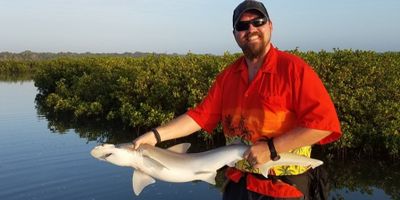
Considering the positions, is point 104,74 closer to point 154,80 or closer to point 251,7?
point 154,80

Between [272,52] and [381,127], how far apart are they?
9.98m

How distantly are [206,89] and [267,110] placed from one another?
40.0ft

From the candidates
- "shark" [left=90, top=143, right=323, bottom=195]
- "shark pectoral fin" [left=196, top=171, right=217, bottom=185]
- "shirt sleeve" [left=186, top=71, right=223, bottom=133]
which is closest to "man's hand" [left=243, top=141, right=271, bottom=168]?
"shark" [left=90, top=143, right=323, bottom=195]

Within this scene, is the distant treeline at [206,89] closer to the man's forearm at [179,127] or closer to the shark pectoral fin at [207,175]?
the man's forearm at [179,127]

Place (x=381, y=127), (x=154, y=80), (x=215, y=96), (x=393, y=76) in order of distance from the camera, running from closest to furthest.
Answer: (x=215, y=96) → (x=381, y=127) → (x=393, y=76) → (x=154, y=80)

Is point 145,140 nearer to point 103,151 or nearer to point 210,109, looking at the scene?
point 103,151

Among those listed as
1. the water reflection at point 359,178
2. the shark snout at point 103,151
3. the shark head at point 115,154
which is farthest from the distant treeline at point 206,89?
the shark snout at point 103,151

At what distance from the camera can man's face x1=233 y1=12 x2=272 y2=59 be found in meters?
3.71

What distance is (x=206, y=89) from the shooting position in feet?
52.0

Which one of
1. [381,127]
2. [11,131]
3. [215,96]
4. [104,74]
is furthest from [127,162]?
[104,74]

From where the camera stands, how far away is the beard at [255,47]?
3756 millimetres

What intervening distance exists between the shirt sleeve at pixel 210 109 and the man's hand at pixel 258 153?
2.53 feet

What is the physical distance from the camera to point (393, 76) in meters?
14.1

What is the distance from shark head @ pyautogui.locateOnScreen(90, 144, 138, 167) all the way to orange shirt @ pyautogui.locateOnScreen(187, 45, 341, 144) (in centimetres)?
80
